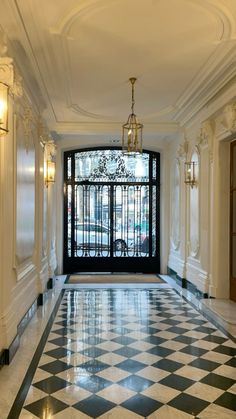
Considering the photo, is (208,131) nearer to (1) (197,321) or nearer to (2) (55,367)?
(1) (197,321)

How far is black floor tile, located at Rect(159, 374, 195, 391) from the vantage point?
335cm

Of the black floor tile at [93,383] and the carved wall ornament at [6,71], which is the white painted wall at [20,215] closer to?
the carved wall ornament at [6,71]

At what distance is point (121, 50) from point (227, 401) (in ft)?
12.2

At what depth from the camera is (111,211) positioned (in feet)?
32.6

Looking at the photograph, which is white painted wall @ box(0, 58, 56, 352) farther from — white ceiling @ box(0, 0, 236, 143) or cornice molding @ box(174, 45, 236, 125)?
cornice molding @ box(174, 45, 236, 125)

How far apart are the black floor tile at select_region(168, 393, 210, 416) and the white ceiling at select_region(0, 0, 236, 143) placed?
3352 mm

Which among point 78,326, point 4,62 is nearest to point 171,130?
point 78,326

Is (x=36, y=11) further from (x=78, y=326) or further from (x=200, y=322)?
(x=200, y=322)

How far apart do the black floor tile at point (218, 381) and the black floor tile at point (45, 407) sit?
1.25 metres

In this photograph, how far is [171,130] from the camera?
8.23 metres

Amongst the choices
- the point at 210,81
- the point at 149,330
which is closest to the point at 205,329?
the point at 149,330

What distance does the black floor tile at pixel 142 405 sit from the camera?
9.55 ft

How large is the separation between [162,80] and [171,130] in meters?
2.71

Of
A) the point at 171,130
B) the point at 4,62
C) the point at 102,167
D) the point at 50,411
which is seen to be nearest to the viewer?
the point at 50,411
